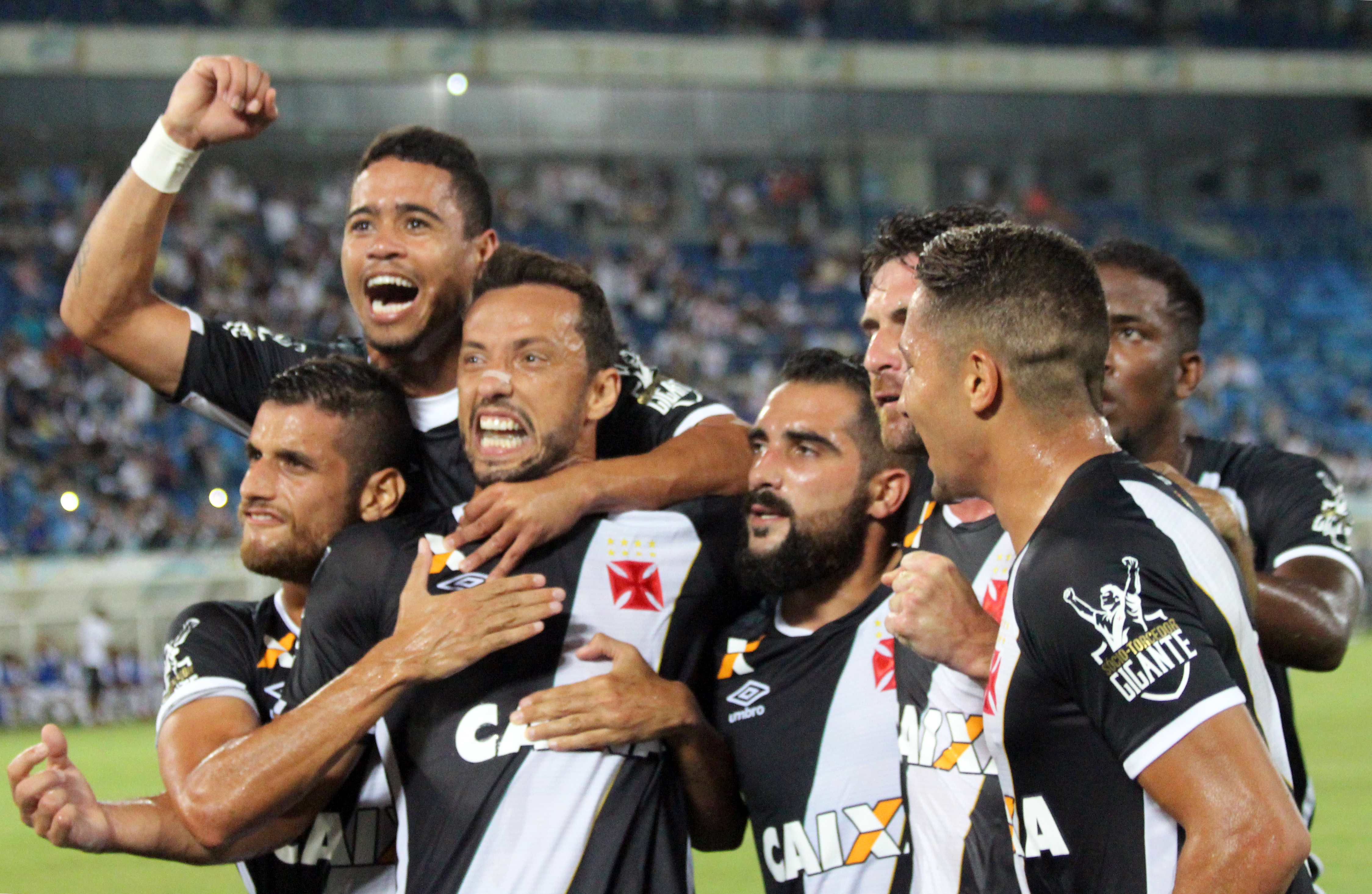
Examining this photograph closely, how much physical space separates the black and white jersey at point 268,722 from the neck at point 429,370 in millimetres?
704

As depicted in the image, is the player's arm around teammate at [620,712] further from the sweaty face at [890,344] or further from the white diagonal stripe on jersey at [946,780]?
the sweaty face at [890,344]

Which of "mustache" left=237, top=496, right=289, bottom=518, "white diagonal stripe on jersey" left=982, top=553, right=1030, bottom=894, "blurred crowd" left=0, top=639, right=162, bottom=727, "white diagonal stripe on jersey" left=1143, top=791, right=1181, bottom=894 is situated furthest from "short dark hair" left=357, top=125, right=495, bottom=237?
"blurred crowd" left=0, top=639, right=162, bottom=727

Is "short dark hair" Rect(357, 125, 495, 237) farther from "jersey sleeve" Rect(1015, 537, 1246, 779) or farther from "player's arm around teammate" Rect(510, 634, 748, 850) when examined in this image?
"jersey sleeve" Rect(1015, 537, 1246, 779)

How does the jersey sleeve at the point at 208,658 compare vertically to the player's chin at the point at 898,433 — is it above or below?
below

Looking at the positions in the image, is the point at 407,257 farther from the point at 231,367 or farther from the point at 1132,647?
the point at 1132,647

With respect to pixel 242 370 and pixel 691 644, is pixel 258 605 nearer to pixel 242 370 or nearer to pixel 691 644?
pixel 242 370

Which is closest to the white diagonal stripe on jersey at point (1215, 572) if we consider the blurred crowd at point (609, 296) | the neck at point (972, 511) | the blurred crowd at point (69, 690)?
the neck at point (972, 511)

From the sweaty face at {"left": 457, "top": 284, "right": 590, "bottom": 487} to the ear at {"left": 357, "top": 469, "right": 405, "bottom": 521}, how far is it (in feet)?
1.05

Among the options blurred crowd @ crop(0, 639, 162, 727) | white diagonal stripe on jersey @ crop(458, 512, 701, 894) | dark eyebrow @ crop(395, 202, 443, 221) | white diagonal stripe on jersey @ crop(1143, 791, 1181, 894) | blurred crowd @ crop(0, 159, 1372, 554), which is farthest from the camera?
blurred crowd @ crop(0, 159, 1372, 554)

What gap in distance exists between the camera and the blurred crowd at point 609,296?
17391 mm

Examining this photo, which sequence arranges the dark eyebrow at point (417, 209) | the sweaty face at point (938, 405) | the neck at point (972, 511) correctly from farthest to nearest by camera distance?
the dark eyebrow at point (417, 209) < the neck at point (972, 511) < the sweaty face at point (938, 405)

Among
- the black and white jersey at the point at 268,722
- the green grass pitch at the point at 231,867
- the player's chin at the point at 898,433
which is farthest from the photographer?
the green grass pitch at the point at 231,867

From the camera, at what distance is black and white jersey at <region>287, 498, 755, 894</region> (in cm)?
282

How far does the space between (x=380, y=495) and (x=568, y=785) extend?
953mm
